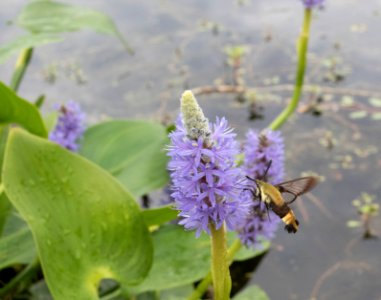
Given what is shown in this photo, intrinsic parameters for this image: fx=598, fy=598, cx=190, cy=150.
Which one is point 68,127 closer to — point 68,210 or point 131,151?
point 131,151

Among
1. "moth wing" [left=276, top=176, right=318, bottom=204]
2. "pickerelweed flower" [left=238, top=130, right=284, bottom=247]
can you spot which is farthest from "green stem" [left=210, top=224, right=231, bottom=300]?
"pickerelweed flower" [left=238, top=130, right=284, bottom=247]

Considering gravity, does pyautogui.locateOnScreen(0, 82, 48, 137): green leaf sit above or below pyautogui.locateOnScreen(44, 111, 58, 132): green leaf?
above

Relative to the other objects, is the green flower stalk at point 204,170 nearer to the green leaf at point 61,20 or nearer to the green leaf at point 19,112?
the green leaf at point 19,112

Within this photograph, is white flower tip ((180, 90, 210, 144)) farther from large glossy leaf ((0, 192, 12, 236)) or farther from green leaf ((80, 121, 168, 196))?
green leaf ((80, 121, 168, 196))

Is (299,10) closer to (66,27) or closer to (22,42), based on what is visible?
(66,27)

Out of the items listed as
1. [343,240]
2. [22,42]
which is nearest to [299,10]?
[343,240]

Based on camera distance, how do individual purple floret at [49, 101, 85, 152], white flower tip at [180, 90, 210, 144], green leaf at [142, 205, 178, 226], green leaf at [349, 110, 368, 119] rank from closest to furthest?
white flower tip at [180, 90, 210, 144] < green leaf at [142, 205, 178, 226] < individual purple floret at [49, 101, 85, 152] < green leaf at [349, 110, 368, 119]

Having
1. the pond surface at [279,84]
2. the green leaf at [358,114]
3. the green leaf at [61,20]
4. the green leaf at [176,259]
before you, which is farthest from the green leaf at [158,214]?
the green leaf at [358,114]
